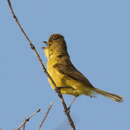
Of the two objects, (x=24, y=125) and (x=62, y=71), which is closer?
(x=24, y=125)

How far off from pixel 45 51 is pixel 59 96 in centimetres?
295

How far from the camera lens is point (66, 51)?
8969 millimetres

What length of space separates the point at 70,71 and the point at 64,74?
5.8 inches

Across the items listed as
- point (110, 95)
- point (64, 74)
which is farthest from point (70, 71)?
point (110, 95)

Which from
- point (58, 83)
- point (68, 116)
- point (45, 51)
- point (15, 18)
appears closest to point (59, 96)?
point (68, 116)

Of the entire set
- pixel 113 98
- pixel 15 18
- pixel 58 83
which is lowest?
pixel 113 98

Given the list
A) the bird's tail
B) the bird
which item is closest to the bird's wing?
the bird

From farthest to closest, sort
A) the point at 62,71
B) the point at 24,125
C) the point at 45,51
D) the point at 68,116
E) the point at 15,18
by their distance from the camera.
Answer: the point at 45,51, the point at 62,71, the point at 68,116, the point at 15,18, the point at 24,125

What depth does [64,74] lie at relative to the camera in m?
7.95

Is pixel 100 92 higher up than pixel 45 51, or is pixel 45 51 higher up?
pixel 45 51

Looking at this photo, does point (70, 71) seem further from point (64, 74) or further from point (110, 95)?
point (110, 95)

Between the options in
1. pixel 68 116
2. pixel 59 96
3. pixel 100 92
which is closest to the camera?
pixel 68 116

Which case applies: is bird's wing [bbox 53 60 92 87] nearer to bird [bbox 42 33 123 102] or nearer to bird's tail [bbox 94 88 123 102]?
bird [bbox 42 33 123 102]

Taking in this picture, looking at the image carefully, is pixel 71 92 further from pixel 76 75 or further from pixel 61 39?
pixel 61 39
